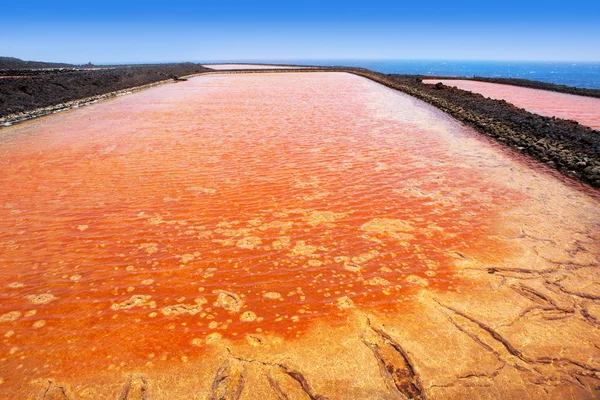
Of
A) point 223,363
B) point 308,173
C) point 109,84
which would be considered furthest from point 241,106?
point 223,363

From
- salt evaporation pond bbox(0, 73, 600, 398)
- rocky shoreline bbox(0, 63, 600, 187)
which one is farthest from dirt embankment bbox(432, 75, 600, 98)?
salt evaporation pond bbox(0, 73, 600, 398)

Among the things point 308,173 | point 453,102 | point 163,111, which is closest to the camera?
point 308,173

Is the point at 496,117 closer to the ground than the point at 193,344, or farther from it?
farther from it

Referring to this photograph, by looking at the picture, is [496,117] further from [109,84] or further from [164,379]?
[109,84]

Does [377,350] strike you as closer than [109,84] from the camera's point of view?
Yes

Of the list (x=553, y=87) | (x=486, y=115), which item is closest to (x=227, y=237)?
(x=486, y=115)

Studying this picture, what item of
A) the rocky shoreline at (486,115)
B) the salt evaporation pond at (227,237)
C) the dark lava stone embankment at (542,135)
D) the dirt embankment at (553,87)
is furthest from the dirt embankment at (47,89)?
the dirt embankment at (553,87)

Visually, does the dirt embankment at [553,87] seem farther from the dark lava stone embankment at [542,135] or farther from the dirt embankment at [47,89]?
the dirt embankment at [47,89]

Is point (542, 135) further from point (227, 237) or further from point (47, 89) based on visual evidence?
point (47, 89)
